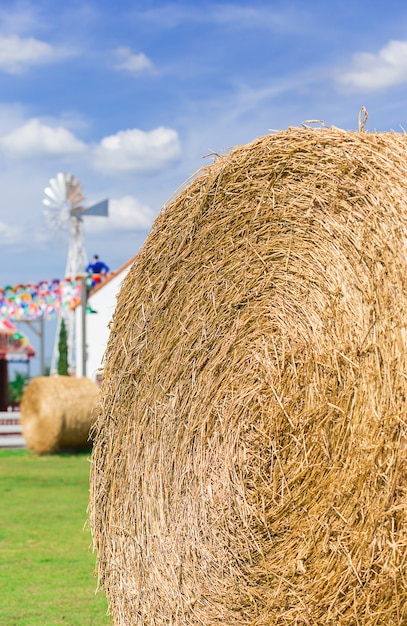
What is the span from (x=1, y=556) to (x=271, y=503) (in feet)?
14.0

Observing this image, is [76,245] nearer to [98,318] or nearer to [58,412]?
[98,318]

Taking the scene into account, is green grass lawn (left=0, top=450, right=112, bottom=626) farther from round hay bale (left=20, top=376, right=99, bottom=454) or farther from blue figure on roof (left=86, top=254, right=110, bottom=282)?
blue figure on roof (left=86, top=254, right=110, bottom=282)

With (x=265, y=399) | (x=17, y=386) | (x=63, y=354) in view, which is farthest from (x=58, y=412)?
(x=17, y=386)

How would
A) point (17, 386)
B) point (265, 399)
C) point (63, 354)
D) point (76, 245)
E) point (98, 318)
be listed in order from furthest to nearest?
1. point (76, 245)
2. point (17, 386)
3. point (63, 354)
4. point (98, 318)
5. point (265, 399)

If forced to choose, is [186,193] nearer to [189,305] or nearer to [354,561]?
[189,305]

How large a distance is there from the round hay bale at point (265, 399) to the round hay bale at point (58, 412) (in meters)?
11.2

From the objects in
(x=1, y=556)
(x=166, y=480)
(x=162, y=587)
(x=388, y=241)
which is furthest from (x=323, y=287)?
(x=1, y=556)

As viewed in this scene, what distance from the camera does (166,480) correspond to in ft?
15.6

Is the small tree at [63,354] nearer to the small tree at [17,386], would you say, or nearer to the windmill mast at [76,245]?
the small tree at [17,386]

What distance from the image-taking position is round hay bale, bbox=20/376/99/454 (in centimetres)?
1633

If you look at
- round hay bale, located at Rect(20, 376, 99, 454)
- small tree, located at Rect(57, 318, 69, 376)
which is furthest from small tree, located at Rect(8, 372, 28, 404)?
round hay bale, located at Rect(20, 376, 99, 454)

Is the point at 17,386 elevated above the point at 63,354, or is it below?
below

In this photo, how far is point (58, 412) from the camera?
1631cm

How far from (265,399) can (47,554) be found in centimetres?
415
